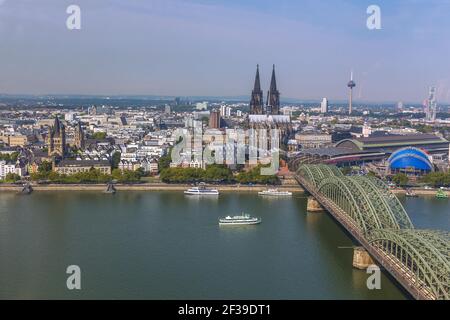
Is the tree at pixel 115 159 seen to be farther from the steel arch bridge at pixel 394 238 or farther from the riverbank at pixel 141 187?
the steel arch bridge at pixel 394 238

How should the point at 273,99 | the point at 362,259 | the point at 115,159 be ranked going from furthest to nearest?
the point at 273,99 → the point at 115,159 → the point at 362,259

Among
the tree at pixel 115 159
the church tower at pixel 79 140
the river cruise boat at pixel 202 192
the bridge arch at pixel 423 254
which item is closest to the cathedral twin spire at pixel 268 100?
the tree at pixel 115 159

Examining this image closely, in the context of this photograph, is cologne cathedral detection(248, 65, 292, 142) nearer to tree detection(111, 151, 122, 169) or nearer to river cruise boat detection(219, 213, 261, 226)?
tree detection(111, 151, 122, 169)

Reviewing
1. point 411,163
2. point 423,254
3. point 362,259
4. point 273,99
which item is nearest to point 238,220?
point 362,259

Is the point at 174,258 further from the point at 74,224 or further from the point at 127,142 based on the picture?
the point at 127,142

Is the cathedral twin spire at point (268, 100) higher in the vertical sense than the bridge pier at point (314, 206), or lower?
higher

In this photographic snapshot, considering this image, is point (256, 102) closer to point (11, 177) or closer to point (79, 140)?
point (79, 140)

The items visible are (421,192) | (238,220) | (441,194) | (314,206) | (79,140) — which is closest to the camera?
(238,220)

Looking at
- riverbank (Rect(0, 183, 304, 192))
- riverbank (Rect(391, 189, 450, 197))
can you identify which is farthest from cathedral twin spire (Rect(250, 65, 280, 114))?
riverbank (Rect(391, 189, 450, 197))
